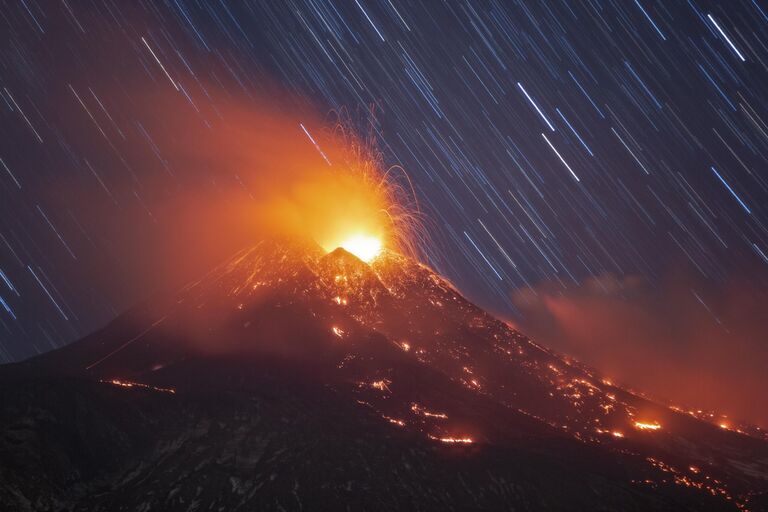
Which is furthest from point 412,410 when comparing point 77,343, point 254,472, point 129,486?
point 77,343

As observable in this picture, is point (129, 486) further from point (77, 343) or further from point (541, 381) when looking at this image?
point (541, 381)

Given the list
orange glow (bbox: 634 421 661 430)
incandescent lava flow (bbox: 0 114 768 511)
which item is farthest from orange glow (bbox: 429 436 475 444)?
orange glow (bbox: 634 421 661 430)

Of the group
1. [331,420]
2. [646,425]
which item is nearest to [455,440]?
[331,420]

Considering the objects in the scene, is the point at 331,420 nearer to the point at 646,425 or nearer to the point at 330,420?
the point at 330,420

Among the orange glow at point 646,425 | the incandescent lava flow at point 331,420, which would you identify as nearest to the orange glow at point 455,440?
the incandescent lava flow at point 331,420

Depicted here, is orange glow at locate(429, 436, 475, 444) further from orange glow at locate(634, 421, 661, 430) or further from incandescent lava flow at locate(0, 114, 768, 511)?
orange glow at locate(634, 421, 661, 430)
